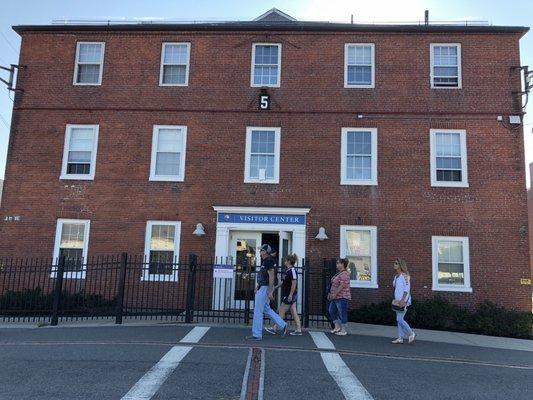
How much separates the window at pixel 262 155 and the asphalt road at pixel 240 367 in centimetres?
615

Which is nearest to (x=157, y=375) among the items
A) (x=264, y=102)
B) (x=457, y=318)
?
(x=457, y=318)

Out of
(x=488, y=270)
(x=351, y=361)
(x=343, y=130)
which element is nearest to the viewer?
(x=351, y=361)

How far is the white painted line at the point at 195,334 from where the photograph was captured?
960cm

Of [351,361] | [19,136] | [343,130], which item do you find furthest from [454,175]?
[19,136]

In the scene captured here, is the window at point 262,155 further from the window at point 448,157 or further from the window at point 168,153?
the window at point 448,157

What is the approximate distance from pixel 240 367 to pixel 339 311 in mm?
4431

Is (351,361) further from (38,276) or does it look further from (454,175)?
(38,276)

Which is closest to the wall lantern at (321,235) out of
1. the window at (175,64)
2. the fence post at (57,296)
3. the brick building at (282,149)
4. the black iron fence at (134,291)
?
the brick building at (282,149)

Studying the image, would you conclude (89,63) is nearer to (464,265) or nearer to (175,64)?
(175,64)

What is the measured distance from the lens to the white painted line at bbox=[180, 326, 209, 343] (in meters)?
9.60

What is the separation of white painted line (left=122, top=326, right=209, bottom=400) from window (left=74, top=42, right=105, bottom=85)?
429 inches

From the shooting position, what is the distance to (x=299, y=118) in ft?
52.6

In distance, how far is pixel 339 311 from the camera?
11.3 meters

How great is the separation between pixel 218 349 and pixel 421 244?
855 centimetres
